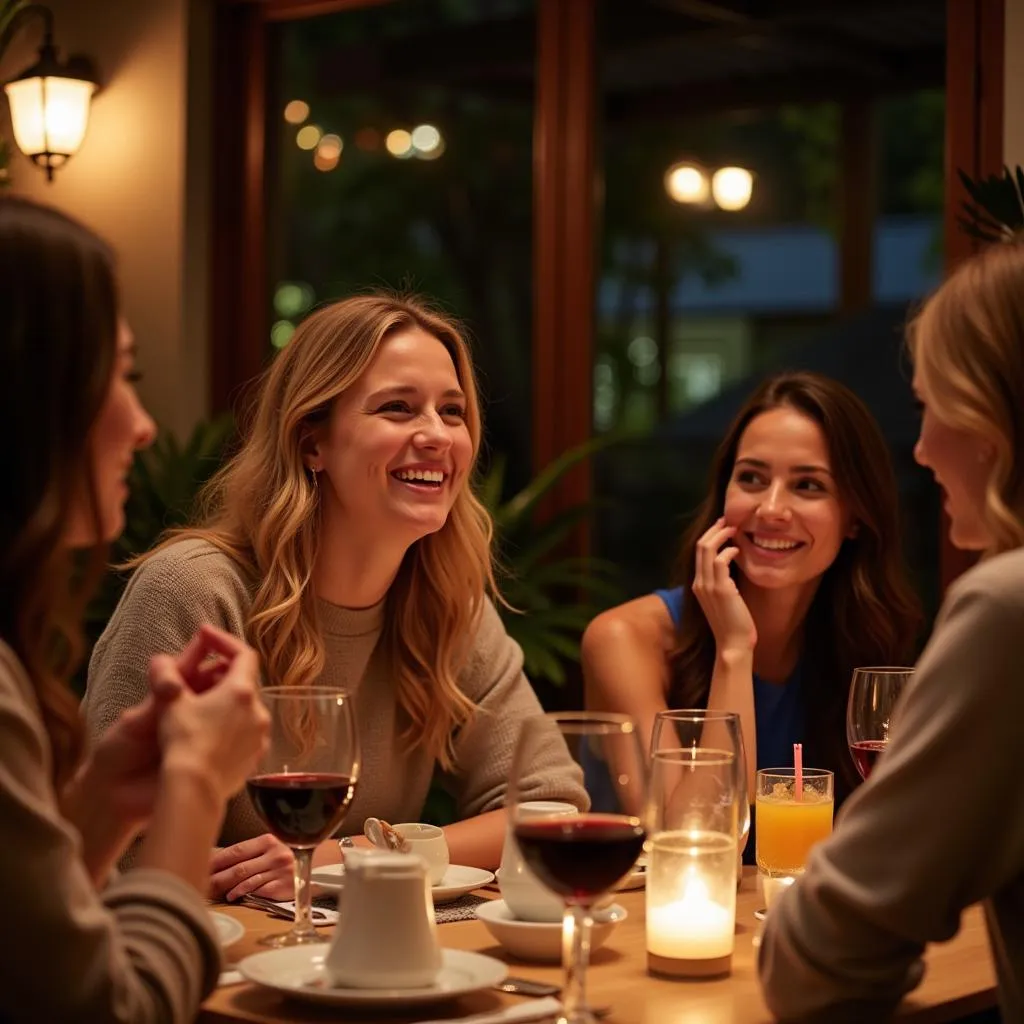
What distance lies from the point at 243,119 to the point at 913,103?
2.15 metres

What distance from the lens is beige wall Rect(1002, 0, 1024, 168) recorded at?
12.0ft

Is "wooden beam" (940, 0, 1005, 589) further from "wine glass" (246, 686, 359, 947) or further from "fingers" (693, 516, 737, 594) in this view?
"wine glass" (246, 686, 359, 947)

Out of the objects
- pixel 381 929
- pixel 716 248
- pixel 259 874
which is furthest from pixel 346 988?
pixel 716 248

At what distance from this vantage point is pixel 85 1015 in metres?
1.36

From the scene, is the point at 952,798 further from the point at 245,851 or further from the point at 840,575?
the point at 840,575

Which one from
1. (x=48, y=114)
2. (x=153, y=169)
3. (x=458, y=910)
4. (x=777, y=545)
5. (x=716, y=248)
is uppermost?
(x=48, y=114)

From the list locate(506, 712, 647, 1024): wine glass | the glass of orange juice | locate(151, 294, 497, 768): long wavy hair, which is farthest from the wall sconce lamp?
locate(506, 712, 647, 1024): wine glass

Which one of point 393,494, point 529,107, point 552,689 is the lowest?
point 552,689

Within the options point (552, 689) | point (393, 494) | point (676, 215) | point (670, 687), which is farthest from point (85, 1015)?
point (676, 215)

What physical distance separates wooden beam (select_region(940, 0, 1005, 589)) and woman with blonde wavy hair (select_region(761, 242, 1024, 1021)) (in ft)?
7.41

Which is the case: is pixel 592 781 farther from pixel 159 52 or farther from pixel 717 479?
pixel 159 52

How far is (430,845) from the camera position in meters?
2.14

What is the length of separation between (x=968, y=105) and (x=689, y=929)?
263 cm

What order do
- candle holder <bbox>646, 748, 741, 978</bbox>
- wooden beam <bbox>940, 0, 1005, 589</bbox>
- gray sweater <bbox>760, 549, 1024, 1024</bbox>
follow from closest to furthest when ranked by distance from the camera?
gray sweater <bbox>760, 549, 1024, 1024</bbox>
candle holder <bbox>646, 748, 741, 978</bbox>
wooden beam <bbox>940, 0, 1005, 589</bbox>
